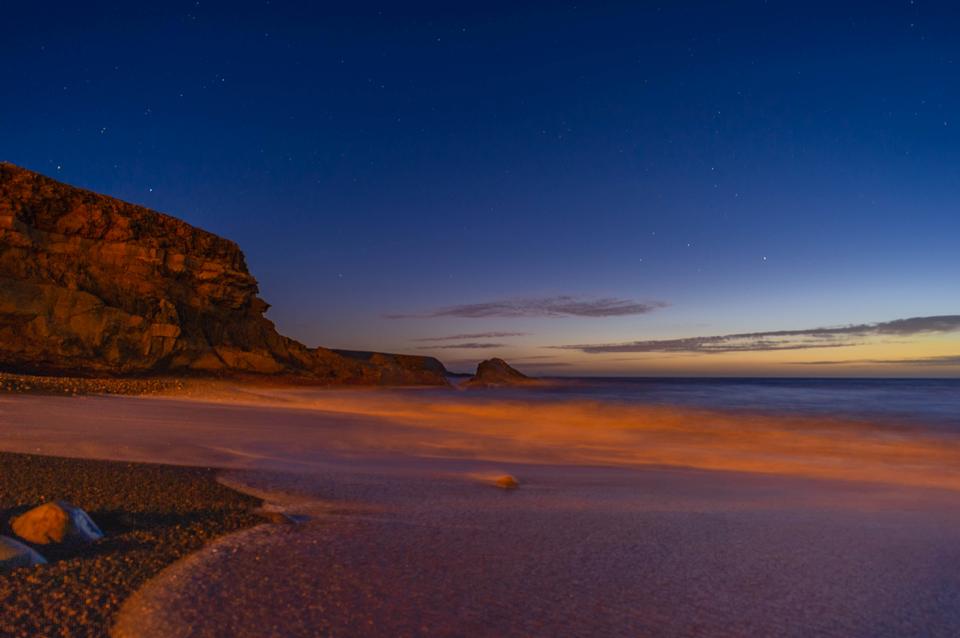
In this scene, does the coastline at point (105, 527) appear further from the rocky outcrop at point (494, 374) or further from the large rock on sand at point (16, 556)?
the rocky outcrop at point (494, 374)

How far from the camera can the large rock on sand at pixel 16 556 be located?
224 cm

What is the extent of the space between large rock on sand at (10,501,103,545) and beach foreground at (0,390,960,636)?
543 millimetres

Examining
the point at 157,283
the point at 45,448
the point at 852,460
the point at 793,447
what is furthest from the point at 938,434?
the point at 157,283

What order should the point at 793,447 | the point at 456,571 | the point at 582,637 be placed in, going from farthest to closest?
the point at 793,447 → the point at 456,571 → the point at 582,637

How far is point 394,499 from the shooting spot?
415cm

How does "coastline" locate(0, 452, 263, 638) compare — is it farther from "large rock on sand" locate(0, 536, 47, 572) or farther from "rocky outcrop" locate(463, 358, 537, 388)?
"rocky outcrop" locate(463, 358, 537, 388)

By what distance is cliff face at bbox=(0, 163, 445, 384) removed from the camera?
17531 mm

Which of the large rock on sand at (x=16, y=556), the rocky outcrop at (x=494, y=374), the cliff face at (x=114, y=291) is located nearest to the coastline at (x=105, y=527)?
the large rock on sand at (x=16, y=556)

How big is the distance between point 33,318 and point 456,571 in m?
19.7

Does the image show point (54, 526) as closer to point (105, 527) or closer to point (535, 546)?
point (105, 527)

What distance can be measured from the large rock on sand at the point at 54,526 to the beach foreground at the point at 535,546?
54cm

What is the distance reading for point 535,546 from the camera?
10.3ft

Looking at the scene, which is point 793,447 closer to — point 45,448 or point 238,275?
point 45,448

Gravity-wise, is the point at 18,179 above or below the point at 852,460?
above
